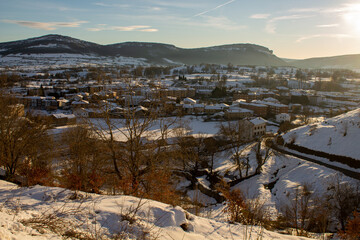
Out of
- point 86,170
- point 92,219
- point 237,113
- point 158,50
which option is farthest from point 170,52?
point 92,219

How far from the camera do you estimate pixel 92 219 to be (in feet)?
11.4

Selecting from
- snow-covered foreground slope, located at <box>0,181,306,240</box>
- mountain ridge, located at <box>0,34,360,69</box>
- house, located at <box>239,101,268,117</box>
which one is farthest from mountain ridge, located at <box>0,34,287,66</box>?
snow-covered foreground slope, located at <box>0,181,306,240</box>

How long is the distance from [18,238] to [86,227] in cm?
91

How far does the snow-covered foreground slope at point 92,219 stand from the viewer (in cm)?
296

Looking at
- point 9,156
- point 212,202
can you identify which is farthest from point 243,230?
point 9,156

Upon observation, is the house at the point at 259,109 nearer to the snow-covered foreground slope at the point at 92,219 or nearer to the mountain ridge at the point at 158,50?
the snow-covered foreground slope at the point at 92,219

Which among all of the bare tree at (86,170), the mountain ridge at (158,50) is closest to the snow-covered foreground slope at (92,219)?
the bare tree at (86,170)

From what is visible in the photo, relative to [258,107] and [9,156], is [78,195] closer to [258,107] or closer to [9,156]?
[9,156]

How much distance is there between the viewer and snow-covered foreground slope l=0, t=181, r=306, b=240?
296 centimetres

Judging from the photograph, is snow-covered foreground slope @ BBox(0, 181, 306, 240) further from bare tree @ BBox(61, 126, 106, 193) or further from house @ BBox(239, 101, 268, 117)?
house @ BBox(239, 101, 268, 117)

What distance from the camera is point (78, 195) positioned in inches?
171

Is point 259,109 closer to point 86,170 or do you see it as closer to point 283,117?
point 283,117

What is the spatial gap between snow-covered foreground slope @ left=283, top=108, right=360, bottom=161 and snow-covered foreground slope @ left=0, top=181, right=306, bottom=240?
10895 millimetres

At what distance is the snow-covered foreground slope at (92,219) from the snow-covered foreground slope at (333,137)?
35.7 feet
